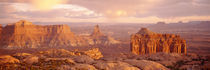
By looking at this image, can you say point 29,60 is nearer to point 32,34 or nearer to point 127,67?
point 127,67

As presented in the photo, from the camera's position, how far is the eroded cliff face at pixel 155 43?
155 ft

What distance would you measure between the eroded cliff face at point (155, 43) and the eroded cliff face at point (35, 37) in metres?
60.4

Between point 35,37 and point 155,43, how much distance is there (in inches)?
2862

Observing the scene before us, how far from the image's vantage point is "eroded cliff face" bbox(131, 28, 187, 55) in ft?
155

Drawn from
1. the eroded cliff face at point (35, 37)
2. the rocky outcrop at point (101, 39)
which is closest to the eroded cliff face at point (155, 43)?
the eroded cliff face at point (35, 37)

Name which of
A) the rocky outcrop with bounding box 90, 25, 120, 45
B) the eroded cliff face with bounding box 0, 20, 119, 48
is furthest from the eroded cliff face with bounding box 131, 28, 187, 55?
the rocky outcrop with bounding box 90, 25, 120, 45

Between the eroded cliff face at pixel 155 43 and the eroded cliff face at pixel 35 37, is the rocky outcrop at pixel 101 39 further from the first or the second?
the eroded cliff face at pixel 155 43

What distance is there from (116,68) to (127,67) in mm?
933

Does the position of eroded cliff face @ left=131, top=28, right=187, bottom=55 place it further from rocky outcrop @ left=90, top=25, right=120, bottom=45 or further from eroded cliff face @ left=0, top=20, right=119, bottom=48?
rocky outcrop @ left=90, top=25, right=120, bottom=45

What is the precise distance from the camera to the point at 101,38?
417 ft

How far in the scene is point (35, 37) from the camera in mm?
102188

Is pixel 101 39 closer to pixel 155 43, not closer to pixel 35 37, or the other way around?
pixel 35 37

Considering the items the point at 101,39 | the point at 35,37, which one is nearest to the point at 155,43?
the point at 35,37

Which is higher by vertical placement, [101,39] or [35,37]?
[35,37]
